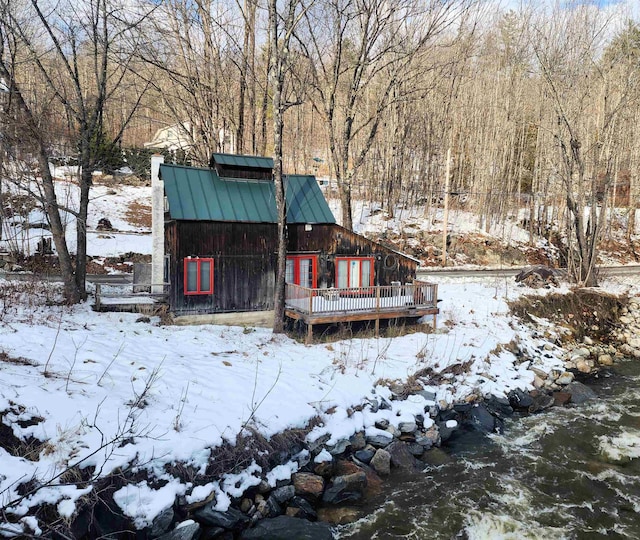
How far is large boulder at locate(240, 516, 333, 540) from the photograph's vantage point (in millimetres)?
6492

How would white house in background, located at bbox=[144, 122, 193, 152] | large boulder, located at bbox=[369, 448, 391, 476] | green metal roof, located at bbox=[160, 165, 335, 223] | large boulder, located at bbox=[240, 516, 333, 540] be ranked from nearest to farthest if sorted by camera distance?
large boulder, located at bbox=[240, 516, 333, 540], large boulder, located at bbox=[369, 448, 391, 476], green metal roof, located at bbox=[160, 165, 335, 223], white house in background, located at bbox=[144, 122, 193, 152]

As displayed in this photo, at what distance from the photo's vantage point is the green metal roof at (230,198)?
14621 millimetres

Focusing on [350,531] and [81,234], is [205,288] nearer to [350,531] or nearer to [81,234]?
[81,234]

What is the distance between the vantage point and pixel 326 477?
8.07 metres

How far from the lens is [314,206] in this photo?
55.7 feet

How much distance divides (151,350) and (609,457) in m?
10.9

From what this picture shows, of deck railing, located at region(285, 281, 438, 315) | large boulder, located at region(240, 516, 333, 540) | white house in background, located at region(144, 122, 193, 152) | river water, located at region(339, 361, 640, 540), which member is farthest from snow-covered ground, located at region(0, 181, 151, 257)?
river water, located at region(339, 361, 640, 540)

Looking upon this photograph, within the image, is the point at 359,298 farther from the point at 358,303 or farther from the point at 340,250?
the point at 340,250

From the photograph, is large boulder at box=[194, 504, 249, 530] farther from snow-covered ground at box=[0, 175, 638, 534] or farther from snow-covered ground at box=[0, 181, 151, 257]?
snow-covered ground at box=[0, 181, 151, 257]

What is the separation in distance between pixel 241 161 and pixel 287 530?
13178 millimetres

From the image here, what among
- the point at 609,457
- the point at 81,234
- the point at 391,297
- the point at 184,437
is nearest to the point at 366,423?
the point at 184,437

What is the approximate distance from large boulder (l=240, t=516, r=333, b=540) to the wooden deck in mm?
6939

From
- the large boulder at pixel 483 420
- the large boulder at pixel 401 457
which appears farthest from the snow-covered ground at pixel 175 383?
the large boulder at pixel 401 457

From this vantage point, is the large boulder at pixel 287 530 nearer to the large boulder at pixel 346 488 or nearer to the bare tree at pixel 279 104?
the large boulder at pixel 346 488
